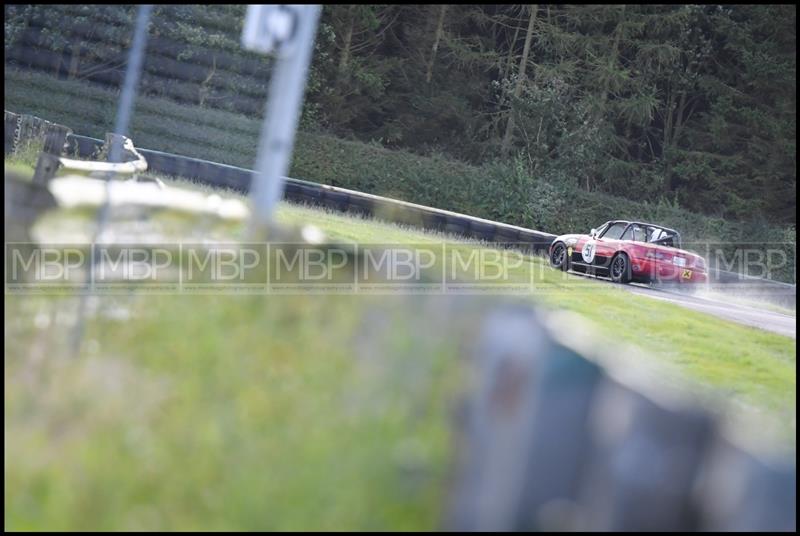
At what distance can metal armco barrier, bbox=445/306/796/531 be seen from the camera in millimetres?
3721

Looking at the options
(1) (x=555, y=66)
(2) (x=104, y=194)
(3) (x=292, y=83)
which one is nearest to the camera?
(3) (x=292, y=83)

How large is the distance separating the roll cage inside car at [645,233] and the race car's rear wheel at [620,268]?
764 millimetres

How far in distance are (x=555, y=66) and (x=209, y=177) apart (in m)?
19.2

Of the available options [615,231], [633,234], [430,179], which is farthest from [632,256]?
[430,179]

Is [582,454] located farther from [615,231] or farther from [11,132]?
[615,231]

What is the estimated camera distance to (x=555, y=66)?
40.2 m

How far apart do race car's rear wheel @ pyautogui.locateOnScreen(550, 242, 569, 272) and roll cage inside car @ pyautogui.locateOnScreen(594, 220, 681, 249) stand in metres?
0.68

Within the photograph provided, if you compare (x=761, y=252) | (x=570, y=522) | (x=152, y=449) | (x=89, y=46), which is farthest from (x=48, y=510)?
(x=761, y=252)

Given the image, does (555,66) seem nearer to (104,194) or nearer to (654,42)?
(654,42)

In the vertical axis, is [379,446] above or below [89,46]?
below

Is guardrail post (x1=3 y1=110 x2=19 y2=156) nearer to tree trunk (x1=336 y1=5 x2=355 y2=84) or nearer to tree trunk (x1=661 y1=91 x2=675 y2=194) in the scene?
tree trunk (x1=336 y1=5 x2=355 y2=84)

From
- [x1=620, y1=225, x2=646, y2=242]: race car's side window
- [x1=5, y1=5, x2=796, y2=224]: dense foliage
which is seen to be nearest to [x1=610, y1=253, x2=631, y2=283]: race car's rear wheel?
[x1=620, y1=225, x2=646, y2=242]: race car's side window

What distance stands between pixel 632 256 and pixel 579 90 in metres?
23.1

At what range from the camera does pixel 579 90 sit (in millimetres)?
41656
